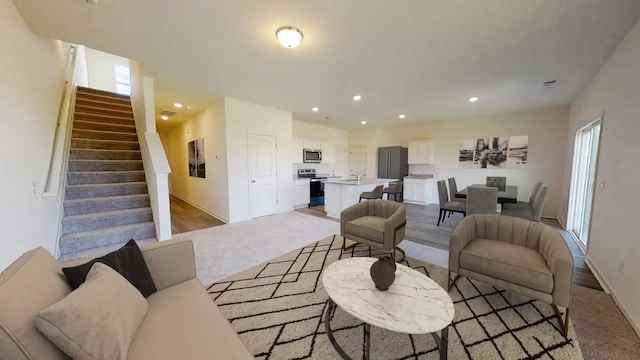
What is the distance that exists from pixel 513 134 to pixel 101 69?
458 inches

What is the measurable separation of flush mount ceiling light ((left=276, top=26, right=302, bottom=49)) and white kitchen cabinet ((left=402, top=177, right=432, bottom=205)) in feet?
19.3

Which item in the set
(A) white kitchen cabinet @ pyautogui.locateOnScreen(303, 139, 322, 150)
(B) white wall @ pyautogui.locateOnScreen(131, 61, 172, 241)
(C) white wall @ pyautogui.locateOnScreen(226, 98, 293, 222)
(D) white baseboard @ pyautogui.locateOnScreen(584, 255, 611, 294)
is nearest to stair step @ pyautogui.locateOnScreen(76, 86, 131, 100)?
(B) white wall @ pyautogui.locateOnScreen(131, 61, 172, 241)

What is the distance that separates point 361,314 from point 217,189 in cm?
476

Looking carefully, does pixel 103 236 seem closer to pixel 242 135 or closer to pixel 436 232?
pixel 242 135

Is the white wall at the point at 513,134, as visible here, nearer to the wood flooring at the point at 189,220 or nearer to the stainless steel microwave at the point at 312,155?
the stainless steel microwave at the point at 312,155

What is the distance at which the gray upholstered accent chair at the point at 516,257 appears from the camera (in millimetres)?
1731

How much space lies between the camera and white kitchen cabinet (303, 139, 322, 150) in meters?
7.07

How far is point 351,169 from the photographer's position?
29.5 ft

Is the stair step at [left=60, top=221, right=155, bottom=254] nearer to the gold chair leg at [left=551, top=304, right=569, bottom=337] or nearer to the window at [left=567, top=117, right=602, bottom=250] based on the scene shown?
the gold chair leg at [left=551, top=304, right=569, bottom=337]

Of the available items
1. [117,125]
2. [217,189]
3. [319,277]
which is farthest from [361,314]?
[117,125]

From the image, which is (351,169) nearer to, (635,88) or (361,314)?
(635,88)

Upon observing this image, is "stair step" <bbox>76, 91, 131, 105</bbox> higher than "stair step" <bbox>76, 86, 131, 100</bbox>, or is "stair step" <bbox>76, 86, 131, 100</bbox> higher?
"stair step" <bbox>76, 86, 131, 100</bbox>

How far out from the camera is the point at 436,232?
4.16m

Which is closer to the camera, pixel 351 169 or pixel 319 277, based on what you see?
pixel 319 277
